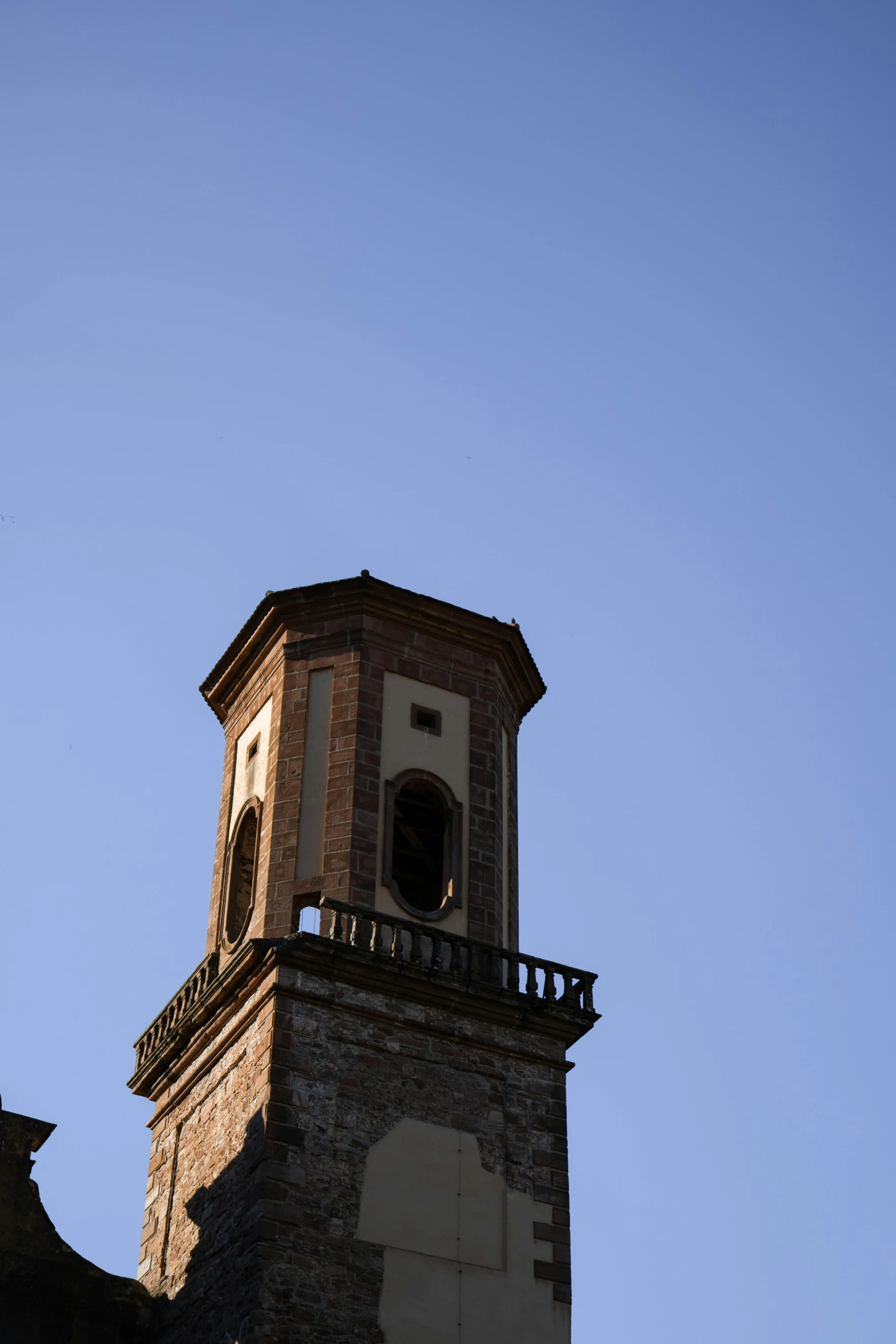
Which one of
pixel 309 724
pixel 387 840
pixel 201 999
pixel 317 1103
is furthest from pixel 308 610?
pixel 317 1103

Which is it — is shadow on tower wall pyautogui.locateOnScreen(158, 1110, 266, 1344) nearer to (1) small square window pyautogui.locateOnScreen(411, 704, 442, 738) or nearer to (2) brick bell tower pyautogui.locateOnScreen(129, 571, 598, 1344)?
(2) brick bell tower pyautogui.locateOnScreen(129, 571, 598, 1344)

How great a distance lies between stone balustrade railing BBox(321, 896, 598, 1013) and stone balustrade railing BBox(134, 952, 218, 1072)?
87.6 inches

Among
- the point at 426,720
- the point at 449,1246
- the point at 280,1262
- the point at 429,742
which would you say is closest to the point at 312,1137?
the point at 280,1262

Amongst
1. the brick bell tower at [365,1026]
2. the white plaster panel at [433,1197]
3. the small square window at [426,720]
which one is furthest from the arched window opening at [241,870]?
the white plaster panel at [433,1197]

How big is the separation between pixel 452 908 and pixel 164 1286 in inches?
240

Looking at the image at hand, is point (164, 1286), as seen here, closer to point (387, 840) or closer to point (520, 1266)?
point (520, 1266)

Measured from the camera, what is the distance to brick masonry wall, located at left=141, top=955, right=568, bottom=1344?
2150 cm

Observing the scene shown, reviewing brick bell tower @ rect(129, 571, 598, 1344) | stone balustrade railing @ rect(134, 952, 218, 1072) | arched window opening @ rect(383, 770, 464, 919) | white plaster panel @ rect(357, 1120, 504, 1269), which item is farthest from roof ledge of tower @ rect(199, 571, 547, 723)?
white plaster panel @ rect(357, 1120, 504, 1269)

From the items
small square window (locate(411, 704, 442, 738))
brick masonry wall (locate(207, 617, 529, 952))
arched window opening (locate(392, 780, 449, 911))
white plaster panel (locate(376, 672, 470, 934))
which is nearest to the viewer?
brick masonry wall (locate(207, 617, 529, 952))

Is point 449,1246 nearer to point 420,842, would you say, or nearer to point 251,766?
point 420,842

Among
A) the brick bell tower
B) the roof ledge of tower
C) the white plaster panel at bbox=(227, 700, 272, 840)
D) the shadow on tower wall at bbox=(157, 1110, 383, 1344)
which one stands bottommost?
the shadow on tower wall at bbox=(157, 1110, 383, 1344)

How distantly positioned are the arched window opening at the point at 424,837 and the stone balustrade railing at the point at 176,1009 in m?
2.83

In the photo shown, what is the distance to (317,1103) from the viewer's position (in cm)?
2267

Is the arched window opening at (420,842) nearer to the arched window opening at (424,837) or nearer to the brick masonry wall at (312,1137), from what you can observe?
the arched window opening at (424,837)
